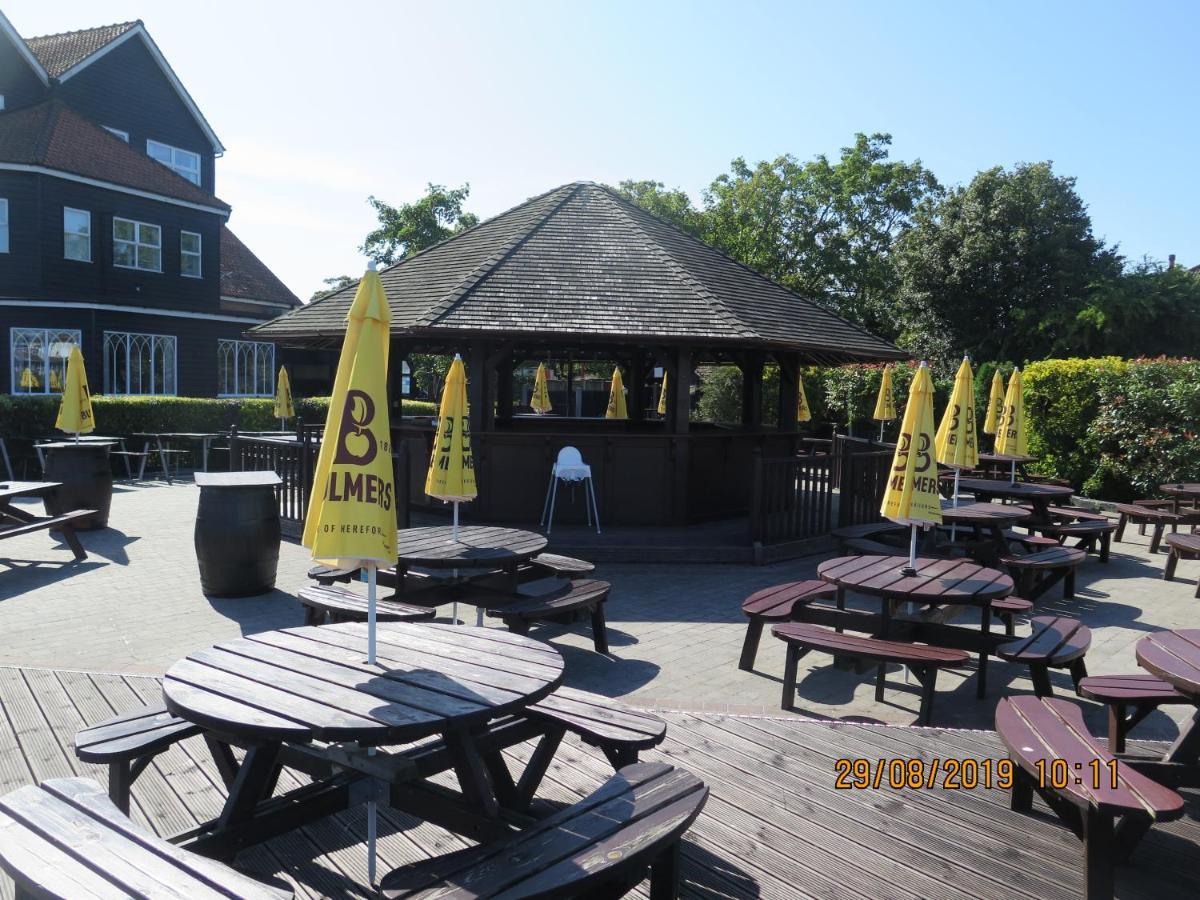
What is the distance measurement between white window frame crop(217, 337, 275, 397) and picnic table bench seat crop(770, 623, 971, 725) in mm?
25363

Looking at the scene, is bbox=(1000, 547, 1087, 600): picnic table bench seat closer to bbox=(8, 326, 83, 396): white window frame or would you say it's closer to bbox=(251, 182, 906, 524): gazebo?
bbox=(251, 182, 906, 524): gazebo

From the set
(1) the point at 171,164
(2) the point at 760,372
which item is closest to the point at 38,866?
(2) the point at 760,372

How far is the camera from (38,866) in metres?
2.40

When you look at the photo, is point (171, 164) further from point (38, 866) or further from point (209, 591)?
point (38, 866)

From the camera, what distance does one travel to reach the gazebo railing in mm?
10398

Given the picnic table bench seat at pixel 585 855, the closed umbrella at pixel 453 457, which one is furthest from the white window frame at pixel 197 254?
the picnic table bench seat at pixel 585 855

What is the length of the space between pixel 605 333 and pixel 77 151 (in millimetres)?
19720

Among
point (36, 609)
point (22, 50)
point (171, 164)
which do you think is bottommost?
point (36, 609)

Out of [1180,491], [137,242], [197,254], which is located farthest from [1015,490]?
[197,254]

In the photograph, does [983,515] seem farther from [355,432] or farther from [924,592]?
[355,432]

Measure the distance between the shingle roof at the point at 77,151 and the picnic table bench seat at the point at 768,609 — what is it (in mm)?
22890

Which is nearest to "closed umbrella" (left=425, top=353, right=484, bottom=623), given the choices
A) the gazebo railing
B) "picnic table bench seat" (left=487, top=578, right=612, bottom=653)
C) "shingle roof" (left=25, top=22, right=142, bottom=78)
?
"picnic table bench seat" (left=487, top=578, right=612, bottom=653)

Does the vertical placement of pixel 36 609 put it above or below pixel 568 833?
below

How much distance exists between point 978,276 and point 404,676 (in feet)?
90.1
